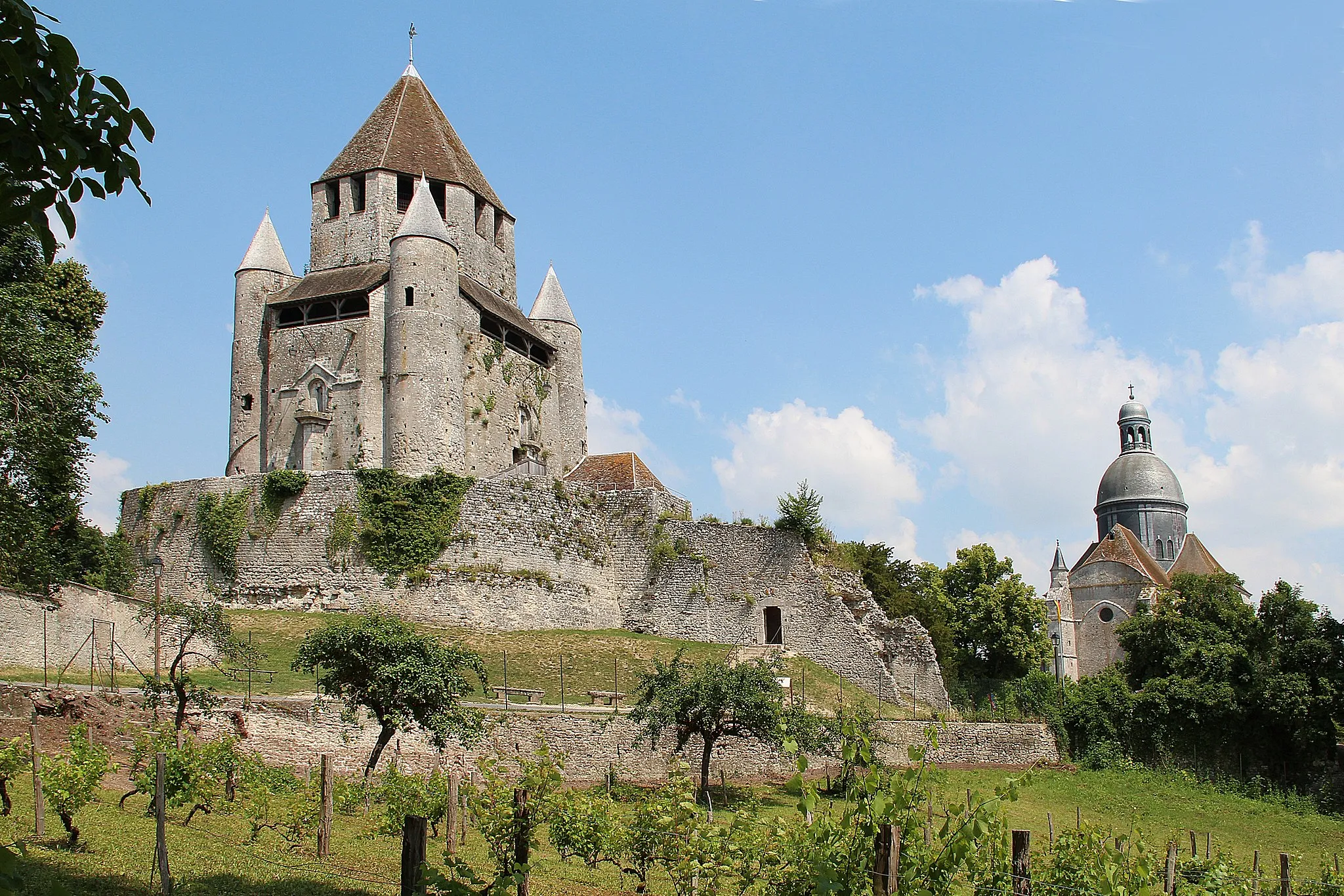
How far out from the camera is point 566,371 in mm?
44688

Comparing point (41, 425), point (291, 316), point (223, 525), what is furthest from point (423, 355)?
point (41, 425)

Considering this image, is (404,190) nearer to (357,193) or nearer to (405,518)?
(357,193)

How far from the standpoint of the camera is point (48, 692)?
18.8 metres

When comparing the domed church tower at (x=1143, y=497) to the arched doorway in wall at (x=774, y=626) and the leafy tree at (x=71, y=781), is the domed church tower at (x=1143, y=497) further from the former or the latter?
Result: the leafy tree at (x=71, y=781)

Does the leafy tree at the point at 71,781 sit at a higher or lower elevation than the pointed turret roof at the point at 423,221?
lower

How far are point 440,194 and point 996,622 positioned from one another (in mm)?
27574

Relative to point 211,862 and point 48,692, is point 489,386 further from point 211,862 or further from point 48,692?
point 211,862

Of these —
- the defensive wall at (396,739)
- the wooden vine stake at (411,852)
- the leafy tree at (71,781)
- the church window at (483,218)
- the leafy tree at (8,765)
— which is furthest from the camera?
the church window at (483,218)

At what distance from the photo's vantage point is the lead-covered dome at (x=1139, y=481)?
85688 mm

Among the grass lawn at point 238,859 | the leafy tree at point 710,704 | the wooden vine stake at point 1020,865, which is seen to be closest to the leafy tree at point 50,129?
the grass lawn at point 238,859

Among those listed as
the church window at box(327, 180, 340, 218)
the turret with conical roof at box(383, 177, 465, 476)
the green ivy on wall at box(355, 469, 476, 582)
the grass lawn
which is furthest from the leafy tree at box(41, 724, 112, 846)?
the church window at box(327, 180, 340, 218)

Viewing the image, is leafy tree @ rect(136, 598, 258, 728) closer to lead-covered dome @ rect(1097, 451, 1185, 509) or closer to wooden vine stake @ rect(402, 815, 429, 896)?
wooden vine stake @ rect(402, 815, 429, 896)

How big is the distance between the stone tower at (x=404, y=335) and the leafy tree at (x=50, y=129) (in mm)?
30913

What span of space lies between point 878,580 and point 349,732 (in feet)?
69.0
